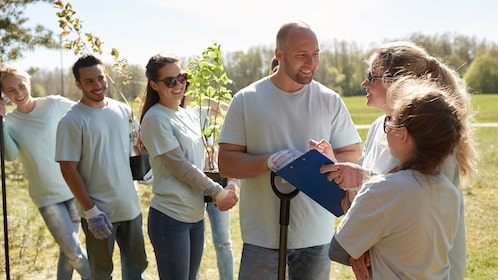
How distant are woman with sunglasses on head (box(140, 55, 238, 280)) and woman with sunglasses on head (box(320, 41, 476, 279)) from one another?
3.51 feet

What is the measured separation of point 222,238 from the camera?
358 cm

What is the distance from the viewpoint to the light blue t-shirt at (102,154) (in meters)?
3.02

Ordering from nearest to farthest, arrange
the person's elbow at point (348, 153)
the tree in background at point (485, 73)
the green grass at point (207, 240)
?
the person's elbow at point (348, 153) < the green grass at point (207, 240) < the tree in background at point (485, 73)

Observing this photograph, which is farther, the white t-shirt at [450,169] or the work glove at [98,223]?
the work glove at [98,223]

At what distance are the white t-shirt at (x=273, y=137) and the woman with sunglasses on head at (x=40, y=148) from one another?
5.80ft

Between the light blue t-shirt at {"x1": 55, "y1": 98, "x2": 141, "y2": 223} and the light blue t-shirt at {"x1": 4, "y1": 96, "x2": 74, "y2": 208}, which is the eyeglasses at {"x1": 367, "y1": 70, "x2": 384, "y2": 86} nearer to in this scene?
the light blue t-shirt at {"x1": 55, "y1": 98, "x2": 141, "y2": 223}

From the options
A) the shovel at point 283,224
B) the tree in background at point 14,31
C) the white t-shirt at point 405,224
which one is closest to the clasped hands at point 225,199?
the shovel at point 283,224

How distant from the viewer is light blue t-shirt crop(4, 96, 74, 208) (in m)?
3.74

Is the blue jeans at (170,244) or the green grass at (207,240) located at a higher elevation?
the blue jeans at (170,244)

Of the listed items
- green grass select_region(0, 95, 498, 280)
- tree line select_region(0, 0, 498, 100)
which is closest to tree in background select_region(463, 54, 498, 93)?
tree line select_region(0, 0, 498, 100)

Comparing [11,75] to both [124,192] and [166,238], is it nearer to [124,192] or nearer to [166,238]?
[124,192]

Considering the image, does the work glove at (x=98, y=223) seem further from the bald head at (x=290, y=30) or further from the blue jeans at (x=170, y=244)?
the bald head at (x=290, y=30)

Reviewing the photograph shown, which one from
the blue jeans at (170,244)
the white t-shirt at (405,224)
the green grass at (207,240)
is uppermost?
the white t-shirt at (405,224)

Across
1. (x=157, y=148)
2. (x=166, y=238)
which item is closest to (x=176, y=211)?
(x=166, y=238)
